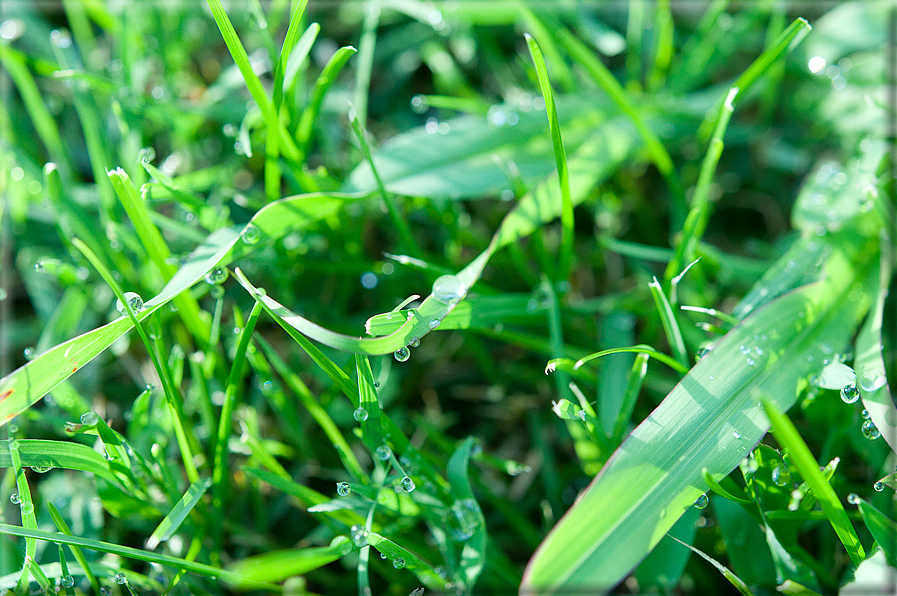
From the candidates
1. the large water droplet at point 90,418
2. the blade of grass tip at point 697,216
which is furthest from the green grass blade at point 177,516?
the blade of grass tip at point 697,216

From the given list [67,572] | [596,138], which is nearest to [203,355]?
[67,572]

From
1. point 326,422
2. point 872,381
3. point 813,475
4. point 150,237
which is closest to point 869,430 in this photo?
point 872,381

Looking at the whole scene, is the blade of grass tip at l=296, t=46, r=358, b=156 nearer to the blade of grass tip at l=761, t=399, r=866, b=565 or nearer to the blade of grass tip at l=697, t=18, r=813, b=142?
the blade of grass tip at l=697, t=18, r=813, b=142

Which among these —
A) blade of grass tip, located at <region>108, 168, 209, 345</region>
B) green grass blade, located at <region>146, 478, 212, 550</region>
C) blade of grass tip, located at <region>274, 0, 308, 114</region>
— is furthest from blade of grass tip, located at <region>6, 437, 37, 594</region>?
blade of grass tip, located at <region>274, 0, 308, 114</region>

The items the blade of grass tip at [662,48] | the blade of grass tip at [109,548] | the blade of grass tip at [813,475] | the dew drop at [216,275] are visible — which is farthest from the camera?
the blade of grass tip at [662,48]

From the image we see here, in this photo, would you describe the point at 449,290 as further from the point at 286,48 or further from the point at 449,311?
the point at 286,48

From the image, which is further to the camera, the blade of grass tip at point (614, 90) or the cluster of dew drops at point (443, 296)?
the blade of grass tip at point (614, 90)

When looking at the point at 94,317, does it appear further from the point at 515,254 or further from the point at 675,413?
the point at 675,413

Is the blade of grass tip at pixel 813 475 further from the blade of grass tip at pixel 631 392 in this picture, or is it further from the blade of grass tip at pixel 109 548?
the blade of grass tip at pixel 109 548
